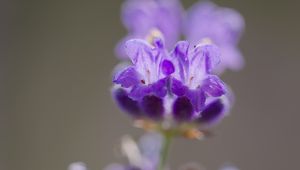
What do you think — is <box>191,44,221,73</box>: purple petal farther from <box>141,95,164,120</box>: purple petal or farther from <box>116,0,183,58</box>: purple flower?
<box>116,0,183,58</box>: purple flower

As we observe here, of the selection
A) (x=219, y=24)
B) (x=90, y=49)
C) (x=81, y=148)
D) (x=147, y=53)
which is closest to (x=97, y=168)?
(x=81, y=148)

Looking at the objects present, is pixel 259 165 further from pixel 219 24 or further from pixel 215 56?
pixel 215 56

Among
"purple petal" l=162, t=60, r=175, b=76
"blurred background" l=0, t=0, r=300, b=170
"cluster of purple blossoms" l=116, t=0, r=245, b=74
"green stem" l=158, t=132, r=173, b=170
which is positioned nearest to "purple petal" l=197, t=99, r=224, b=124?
"green stem" l=158, t=132, r=173, b=170

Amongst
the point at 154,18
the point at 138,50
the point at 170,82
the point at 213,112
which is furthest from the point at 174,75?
the point at 154,18

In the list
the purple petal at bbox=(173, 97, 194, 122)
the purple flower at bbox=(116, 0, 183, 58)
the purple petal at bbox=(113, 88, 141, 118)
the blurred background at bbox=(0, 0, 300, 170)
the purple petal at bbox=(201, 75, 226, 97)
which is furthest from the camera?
the blurred background at bbox=(0, 0, 300, 170)

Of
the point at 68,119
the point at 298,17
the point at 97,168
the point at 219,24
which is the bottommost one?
the point at 219,24

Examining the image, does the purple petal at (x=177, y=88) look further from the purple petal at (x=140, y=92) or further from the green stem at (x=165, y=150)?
the green stem at (x=165, y=150)

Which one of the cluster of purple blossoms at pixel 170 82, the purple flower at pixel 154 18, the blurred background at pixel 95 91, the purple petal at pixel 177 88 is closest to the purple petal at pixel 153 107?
the cluster of purple blossoms at pixel 170 82

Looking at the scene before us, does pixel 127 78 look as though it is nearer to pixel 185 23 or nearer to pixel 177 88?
pixel 177 88
